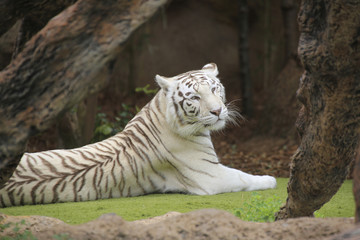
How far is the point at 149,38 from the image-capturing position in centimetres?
1227

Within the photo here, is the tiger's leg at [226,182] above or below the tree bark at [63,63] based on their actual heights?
below

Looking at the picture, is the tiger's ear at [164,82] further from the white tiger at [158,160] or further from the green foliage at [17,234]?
the green foliage at [17,234]

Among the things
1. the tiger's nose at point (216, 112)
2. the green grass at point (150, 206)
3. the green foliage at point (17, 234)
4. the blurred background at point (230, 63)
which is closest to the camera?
the green foliage at point (17, 234)

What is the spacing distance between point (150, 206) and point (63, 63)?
8.72 ft

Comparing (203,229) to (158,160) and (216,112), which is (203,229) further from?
(158,160)

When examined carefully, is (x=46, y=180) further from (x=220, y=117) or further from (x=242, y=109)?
(x=242, y=109)

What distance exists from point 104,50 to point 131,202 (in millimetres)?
2970

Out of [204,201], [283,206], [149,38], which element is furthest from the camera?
[149,38]

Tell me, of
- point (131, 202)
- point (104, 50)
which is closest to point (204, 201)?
point (131, 202)

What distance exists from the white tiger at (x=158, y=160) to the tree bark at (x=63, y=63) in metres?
2.94

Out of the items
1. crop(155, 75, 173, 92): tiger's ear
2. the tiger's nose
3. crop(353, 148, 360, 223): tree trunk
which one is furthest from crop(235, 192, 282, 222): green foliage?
crop(155, 75, 173, 92): tiger's ear

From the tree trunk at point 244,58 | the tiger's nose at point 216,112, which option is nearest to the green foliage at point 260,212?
the tiger's nose at point 216,112

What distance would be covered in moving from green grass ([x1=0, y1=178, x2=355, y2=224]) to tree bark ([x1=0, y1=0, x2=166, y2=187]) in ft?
6.53

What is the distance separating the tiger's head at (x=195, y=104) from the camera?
5.56 meters
